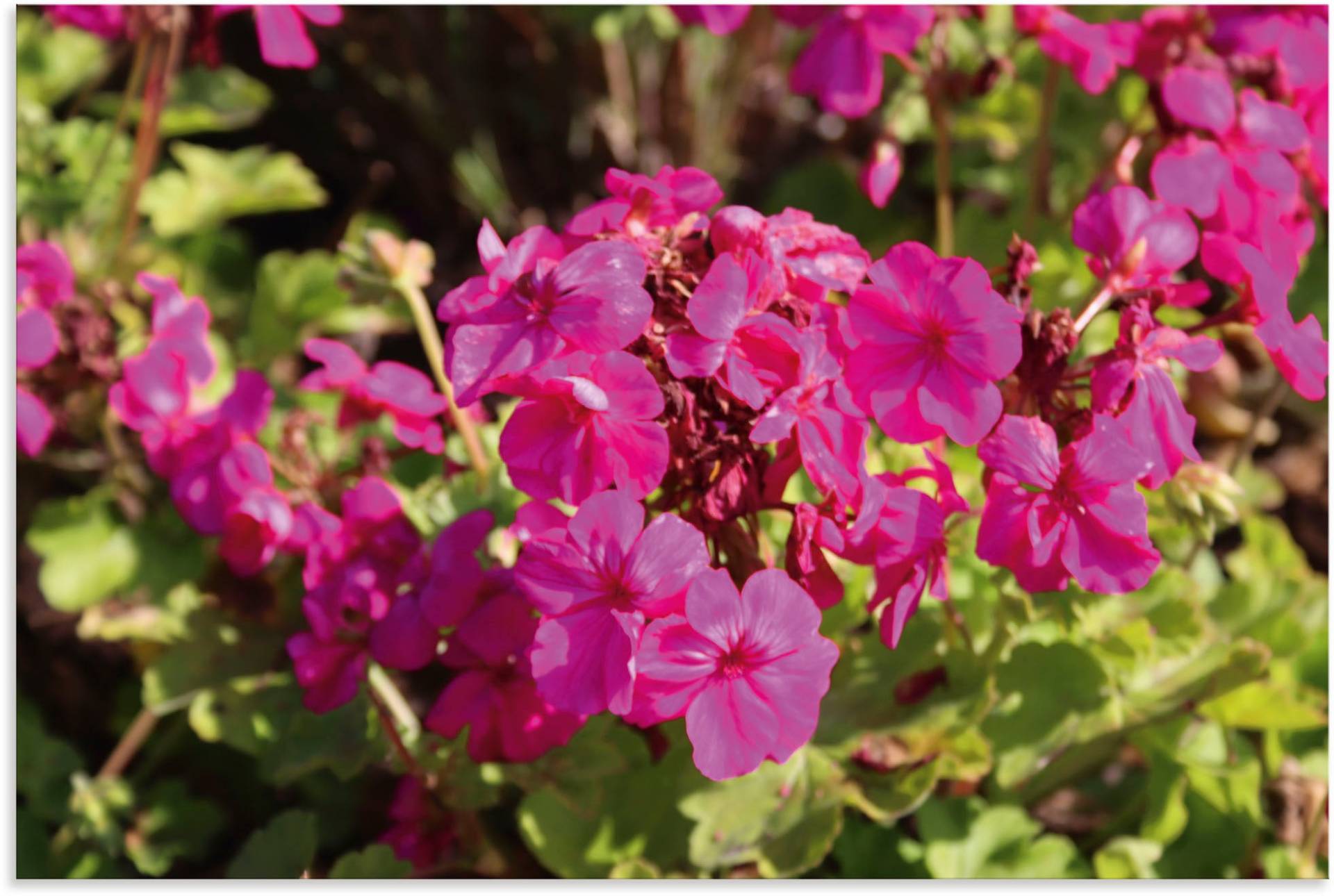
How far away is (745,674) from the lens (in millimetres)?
1034

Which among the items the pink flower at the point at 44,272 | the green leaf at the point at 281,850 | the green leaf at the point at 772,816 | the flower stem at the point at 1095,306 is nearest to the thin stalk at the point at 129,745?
the green leaf at the point at 281,850

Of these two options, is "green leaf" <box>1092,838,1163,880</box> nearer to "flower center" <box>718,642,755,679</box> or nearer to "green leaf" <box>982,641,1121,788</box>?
"green leaf" <box>982,641,1121,788</box>

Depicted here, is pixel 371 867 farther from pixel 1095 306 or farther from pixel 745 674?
pixel 1095 306

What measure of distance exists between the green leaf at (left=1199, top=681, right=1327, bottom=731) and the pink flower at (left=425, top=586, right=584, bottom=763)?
33.8 inches

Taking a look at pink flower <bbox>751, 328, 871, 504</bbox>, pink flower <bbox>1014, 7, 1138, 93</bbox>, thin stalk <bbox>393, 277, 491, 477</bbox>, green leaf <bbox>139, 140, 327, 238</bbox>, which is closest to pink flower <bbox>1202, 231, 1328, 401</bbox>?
pink flower <bbox>751, 328, 871, 504</bbox>

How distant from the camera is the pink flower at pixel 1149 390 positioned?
43.3 inches

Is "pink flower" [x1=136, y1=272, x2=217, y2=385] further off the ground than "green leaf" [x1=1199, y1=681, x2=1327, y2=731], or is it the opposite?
"pink flower" [x1=136, y1=272, x2=217, y2=385]

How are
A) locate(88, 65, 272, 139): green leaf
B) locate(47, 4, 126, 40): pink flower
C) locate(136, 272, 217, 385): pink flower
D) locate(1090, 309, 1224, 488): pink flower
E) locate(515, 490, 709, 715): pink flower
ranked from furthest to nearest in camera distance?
locate(88, 65, 272, 139): green leaf < locate(47, 4, 126, 40): pink flower < locate(136, 272, 217, 385): pink flower < locate(1090, 309, 1224, 488): pink flower < locate(515, 490, 709, 715): pink flower

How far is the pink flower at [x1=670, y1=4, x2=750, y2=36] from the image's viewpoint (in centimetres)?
185

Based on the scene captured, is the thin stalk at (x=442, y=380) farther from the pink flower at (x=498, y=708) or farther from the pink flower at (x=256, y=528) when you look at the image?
the pink flower at (x=498, y=708)

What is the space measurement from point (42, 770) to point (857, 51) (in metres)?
1.60

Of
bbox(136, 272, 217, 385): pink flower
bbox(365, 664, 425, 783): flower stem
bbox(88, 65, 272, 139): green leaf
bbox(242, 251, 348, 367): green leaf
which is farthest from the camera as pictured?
bbox(88, 65, 272, 139): green leaf

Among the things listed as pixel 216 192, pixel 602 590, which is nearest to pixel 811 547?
pixel 602 590

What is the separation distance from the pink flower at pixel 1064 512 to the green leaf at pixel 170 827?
4.47ft
